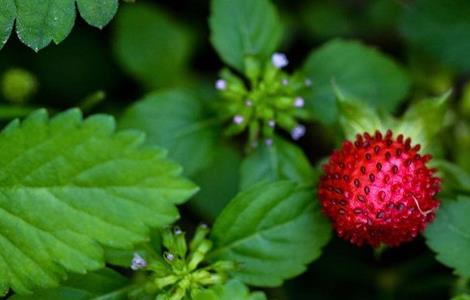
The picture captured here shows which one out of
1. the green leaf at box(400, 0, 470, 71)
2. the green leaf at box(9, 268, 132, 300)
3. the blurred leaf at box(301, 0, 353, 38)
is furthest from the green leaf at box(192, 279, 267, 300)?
the blurred leaf at box(301, 0, 353, 38)

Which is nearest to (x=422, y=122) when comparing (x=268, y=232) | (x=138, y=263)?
(x=268, y=232)

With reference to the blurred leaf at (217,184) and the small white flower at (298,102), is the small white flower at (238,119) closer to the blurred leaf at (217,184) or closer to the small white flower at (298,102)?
the small white flower at (298,102)

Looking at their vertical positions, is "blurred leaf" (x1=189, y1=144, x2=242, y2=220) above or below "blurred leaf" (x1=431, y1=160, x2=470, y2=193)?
above

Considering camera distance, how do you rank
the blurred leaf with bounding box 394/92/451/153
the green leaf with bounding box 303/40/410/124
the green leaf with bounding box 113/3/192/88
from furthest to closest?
the green leaf with bounding box 113/3/192/88, the green leaf with bounding box 303/40/410/124, the blurred leaf with bounding box 394/92/451/153

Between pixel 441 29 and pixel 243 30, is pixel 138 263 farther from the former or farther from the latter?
pixel 441 29

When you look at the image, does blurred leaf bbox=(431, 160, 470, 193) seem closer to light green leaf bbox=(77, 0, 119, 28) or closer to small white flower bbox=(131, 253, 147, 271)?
small white flower bbox=(131, 253, 147, 271)

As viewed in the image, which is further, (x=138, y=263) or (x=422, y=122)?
(x=422, y=122)
